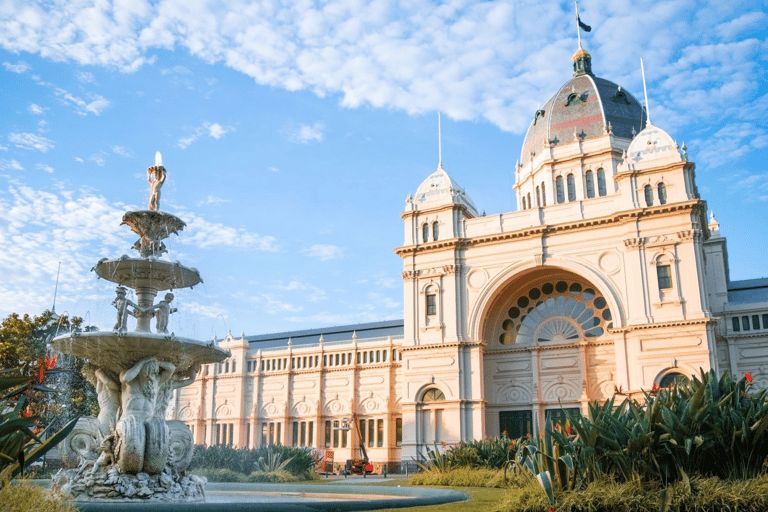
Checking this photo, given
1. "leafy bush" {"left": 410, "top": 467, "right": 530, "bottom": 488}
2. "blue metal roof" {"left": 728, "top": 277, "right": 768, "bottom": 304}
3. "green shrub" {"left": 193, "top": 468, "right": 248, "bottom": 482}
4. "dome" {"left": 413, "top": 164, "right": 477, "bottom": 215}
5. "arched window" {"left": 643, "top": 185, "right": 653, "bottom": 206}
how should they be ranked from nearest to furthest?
"leafy bush" {"left": 410, "top": 467, "right": 530, "bottom": 488} < "green shrub" {"left": 193, "top": 468, "right": 248, "bottom": 482} < "arched window" {"left": 643, "top": 185, "right": 653, "bottom": 206} < "blue metal roof" {"left": 728, "top": 277, "right": 768, "bottom": 304} < "dome" {"left": 413, "top": 164, "right": 477, "bottom": 215}

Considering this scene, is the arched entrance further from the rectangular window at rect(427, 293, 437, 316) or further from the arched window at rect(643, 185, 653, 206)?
the arched window at rect(643, 185, 653, 206)

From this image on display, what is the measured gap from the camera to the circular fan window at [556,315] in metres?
37.6

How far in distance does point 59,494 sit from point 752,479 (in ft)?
30.9

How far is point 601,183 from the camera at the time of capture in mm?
44062

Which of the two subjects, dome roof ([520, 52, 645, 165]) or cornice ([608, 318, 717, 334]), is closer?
cornice ([608, 318, 717, 334])

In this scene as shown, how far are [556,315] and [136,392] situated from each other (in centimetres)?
2911

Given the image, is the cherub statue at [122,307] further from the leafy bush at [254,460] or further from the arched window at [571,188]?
the arched window at [571,188]

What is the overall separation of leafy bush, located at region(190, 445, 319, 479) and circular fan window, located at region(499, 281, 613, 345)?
14.8m

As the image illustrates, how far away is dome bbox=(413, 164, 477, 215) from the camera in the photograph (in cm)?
4084

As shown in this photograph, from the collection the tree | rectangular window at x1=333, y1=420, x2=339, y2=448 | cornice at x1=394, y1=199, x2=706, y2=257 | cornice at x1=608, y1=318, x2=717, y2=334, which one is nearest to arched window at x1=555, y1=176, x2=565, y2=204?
cornice at x1=394, y1=199, x2=706, y2=257

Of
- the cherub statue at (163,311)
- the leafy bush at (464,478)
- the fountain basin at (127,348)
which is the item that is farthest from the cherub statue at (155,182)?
the leafy bush at (464,478)

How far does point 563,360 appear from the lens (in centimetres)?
3769

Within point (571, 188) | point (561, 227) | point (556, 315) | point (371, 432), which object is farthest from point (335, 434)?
point (571, 188)

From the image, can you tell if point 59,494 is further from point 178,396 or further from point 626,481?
point 178,396
